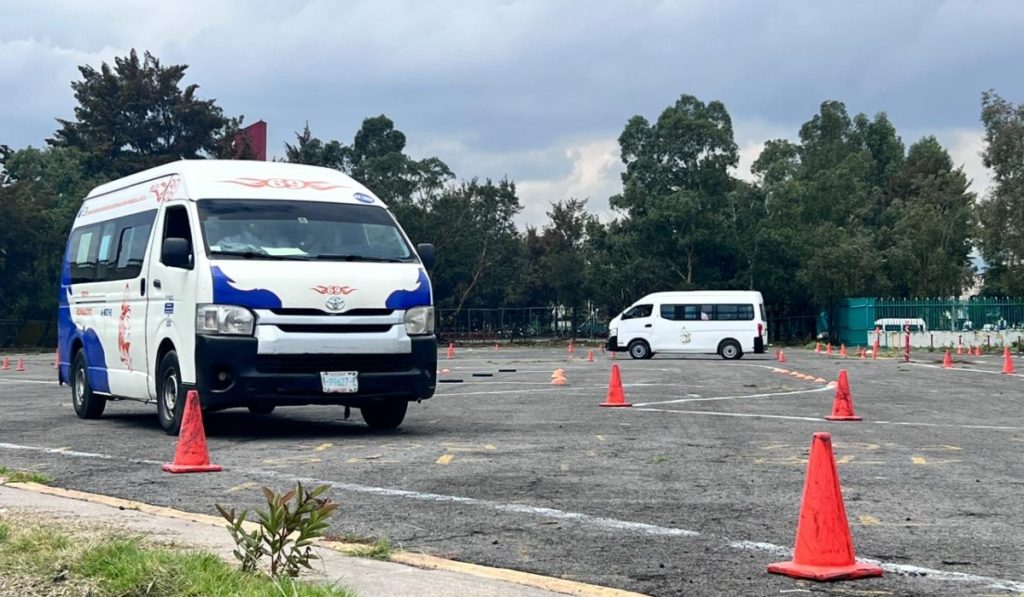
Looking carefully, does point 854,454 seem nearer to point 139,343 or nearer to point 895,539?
point 895,539

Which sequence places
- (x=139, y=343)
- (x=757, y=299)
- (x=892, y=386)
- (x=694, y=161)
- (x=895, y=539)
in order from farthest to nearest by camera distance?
(x=694, y=161), (x=757, y=299), (x=892, y=386), (x=139, y=343), (x=895, y=539)

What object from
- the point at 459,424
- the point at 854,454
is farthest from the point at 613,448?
the point at 459,424

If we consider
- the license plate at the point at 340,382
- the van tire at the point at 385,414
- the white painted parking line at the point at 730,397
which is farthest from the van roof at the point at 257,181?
the white painted parking line at the point at 730,397

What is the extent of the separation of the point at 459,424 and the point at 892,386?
1124cm

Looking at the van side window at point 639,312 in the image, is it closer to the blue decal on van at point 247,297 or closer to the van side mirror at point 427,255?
the van side mirror at point 427,255

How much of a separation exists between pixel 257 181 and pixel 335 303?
6.84 ft

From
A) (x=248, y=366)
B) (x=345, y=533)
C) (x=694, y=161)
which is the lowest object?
(x=345, y=533)

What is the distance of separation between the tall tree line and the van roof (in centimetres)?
4522

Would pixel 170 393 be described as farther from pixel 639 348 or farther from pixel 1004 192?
pixel 1004 192

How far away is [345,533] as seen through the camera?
708 centimetres

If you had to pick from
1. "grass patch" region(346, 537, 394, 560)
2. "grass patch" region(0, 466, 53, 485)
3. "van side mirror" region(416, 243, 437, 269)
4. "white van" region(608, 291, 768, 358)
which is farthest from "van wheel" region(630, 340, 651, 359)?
→ "grass patch" region(346, 537, 394, 560)

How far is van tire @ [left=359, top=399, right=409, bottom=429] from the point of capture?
13.9 meters

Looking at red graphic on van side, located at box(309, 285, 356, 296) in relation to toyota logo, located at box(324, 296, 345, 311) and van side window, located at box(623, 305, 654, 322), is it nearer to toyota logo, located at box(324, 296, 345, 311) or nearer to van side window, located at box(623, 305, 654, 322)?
toyota logo, located at box(324, 296, 345, 311)

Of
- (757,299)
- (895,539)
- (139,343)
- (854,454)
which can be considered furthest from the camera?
(757,299)
